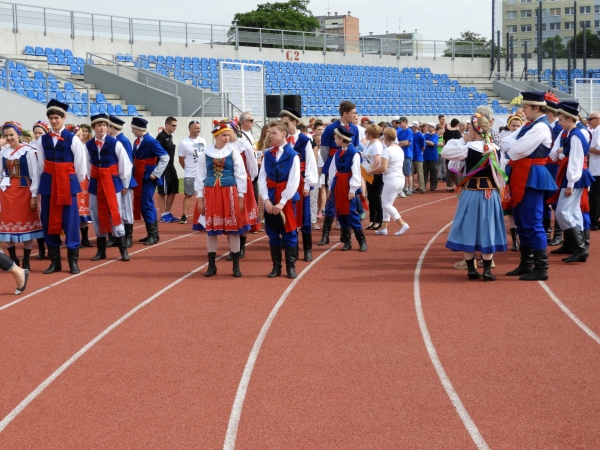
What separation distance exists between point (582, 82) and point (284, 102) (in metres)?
32.9

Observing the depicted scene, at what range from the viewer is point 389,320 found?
7.86m

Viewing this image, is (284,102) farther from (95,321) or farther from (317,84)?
(317,84)

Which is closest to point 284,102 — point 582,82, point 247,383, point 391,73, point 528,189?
point 528,189

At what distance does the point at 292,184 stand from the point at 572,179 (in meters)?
3.60

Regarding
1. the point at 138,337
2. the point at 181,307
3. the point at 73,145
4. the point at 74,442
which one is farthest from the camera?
the point at 73,145

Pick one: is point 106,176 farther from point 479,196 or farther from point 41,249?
point 479,196

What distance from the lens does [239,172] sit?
33.5 feet

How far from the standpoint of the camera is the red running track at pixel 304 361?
5.10 meters

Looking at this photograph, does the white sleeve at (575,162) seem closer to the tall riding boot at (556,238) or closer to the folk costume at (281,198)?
the tall riding boot at (556,238)

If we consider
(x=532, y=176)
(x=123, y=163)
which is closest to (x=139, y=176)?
(x=123, y=163)

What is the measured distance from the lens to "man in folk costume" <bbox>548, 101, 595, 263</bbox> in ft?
34.9

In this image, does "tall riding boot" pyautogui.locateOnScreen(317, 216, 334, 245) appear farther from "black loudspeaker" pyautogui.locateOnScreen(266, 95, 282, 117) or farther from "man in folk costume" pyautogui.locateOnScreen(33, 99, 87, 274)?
"black loudspeaker" pyautogui.locateOnScreen(266, 95, 282, 117)

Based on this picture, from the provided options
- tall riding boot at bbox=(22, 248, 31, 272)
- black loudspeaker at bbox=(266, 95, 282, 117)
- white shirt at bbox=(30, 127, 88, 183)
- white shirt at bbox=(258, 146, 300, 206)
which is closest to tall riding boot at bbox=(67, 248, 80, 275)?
tall riding boot at bbox=(22, 248, 31, 272)

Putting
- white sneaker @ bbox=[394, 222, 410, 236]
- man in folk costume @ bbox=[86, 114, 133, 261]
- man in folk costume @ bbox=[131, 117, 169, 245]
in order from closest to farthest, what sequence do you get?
man in folk costume @ bbox=[86, 114, 133, 261], man in folk costume @ bbox=[131, 117, 169, 245], white sneaker @ bbox=[394, 222, 410, 236]
